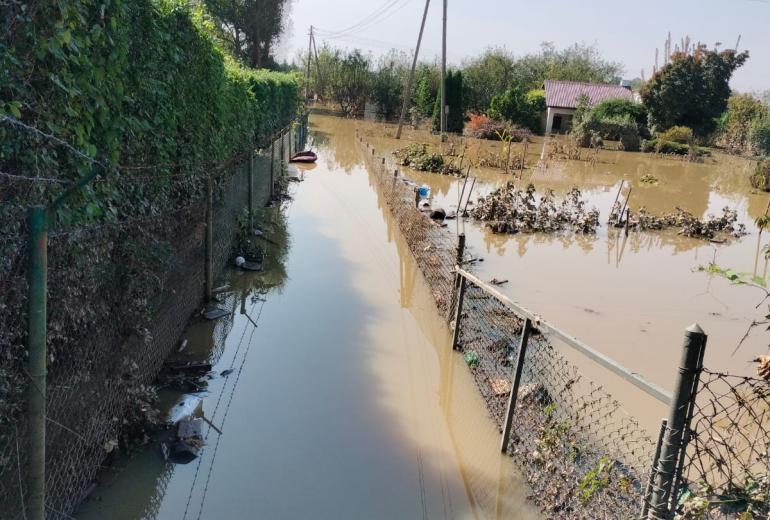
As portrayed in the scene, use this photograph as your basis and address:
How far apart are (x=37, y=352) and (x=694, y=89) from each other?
46409mm

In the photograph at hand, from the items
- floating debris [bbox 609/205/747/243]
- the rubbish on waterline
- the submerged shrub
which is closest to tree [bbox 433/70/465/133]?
the submerged shrub

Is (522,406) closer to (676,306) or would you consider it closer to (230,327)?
(230,327)

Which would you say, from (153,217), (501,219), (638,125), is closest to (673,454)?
(153,217)

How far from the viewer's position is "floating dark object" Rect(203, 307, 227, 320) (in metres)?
6.95

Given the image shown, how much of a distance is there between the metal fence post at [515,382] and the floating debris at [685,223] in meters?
12.1

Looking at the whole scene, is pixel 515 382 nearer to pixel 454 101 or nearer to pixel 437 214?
pixel 437 214

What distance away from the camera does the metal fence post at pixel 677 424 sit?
2.72 meters

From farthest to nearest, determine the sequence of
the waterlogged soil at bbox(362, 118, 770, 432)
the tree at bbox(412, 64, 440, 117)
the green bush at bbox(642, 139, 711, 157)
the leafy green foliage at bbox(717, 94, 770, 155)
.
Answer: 1. the tree at bbox(412, 64, 440, 117)
2. the leafy green foliage at bbox(717, 94, 770, 155)
3. the green bush at bbox(642, 139, 711, 157)
4. the waterlogged soil at bbox(362, 118, 770, 432)

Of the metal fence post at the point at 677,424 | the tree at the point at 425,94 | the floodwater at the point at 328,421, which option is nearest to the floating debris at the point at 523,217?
the floodwater at the point at 328,421

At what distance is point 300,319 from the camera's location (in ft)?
24.3

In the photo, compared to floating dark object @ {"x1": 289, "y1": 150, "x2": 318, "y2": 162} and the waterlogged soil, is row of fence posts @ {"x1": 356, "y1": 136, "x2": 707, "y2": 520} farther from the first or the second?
floating dark object @ {"x1": 289, "y1": 150, "x2": 318, "y2": 162}

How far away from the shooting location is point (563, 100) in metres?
45.2

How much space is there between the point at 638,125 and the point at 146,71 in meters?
42.1

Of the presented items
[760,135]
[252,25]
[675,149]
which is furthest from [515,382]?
[760,135]
